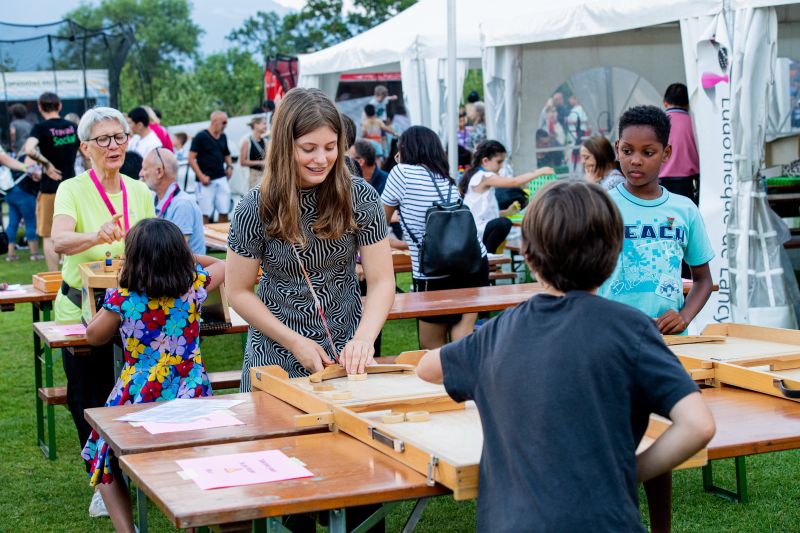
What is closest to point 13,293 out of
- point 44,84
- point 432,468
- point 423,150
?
point 423,150

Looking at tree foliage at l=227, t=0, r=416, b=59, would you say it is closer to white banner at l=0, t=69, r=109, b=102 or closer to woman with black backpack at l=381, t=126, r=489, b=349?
white banner at l=0, t=69, r=109, b=102

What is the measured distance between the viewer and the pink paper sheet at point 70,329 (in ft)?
14.8

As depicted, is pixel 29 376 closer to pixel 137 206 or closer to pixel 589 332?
pixel 137 206

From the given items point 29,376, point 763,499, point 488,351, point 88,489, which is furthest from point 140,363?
point 29,376

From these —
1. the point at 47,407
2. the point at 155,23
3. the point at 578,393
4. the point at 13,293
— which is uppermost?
the point at 155,23

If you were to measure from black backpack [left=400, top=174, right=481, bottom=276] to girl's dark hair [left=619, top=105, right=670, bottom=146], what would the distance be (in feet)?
7.44

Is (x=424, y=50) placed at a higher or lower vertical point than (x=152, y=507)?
higher

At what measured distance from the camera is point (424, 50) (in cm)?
1168

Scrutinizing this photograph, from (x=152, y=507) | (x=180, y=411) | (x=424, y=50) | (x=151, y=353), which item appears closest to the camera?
(x=180, y=411)

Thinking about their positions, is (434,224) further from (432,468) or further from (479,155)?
(432,468)

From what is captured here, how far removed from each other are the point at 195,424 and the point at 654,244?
1.65 m

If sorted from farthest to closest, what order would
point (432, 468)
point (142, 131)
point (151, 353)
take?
point (142, 131) < point (151, 353) < point (432, 468)

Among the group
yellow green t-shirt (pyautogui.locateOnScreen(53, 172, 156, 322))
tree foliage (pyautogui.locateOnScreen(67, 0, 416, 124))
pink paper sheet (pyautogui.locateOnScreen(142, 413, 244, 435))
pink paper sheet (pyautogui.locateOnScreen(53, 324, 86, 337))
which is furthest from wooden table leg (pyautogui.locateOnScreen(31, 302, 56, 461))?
tree foliage (pyautogui.locateOnScreen(67, 0, 416, 124))

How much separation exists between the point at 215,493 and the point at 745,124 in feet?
20.3
